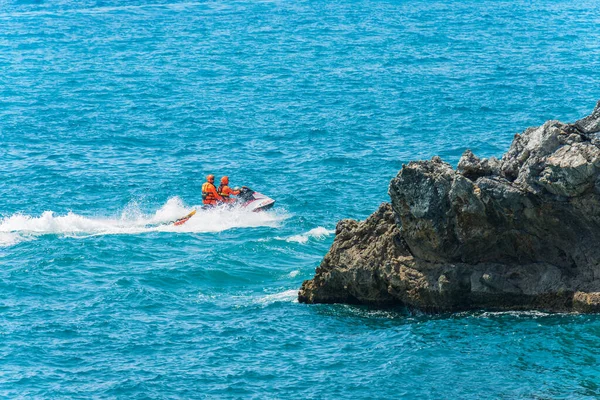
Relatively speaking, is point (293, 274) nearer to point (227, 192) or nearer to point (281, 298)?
point (281, 298)

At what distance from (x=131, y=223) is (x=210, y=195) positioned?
4.15 m

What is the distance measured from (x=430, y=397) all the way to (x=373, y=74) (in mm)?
51247

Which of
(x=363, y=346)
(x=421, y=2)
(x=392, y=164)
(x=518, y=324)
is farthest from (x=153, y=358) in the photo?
(x=421, y=2)

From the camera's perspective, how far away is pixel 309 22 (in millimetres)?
97750

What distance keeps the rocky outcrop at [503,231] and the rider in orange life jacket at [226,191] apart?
18248mm

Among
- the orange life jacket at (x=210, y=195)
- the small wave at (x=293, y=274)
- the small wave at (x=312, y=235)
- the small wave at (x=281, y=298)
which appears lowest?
the small wave at (x=281, y=298)

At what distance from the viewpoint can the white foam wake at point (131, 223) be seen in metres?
45.9

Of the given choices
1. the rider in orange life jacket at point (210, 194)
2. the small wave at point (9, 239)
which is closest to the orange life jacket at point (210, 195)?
the rider in orange life jacket at point (210, 194)

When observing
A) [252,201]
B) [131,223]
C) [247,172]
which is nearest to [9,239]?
[131,223]

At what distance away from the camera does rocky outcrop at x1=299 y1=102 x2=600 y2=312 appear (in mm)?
29297

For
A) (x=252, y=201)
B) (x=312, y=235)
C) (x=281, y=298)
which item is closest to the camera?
(x=281, y=298)

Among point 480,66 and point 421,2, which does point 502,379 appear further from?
point 421,2

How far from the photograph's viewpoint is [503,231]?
30.5m

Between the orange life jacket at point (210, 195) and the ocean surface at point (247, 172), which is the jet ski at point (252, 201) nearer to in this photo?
the ocean surface at point (247, 172)
